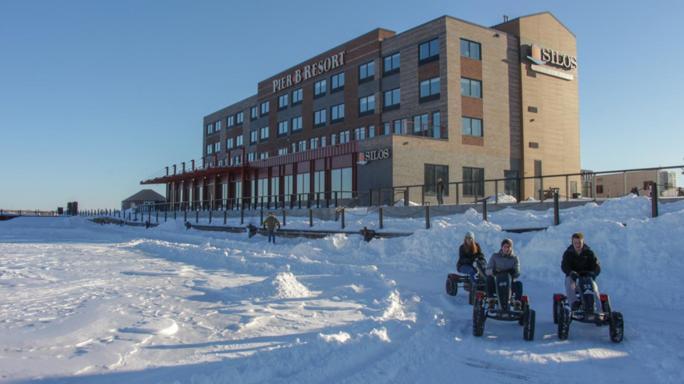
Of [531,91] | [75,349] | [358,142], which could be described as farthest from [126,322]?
[531,91]

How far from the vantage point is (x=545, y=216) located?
17422 millimetres

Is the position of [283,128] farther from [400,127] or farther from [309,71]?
[400,127]

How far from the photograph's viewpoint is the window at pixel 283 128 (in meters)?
55.0

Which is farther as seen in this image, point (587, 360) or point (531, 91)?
point (531, 91)

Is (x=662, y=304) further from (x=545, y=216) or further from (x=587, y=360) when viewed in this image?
(x=545, y=216)

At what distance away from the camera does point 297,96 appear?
53.1 meters

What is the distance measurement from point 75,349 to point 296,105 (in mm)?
48349

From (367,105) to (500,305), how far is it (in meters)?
37.0

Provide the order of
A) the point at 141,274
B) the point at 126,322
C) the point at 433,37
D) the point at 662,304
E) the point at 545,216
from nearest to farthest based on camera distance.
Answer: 1. the point at 126,322
2. the point at 662,304
3. the point at 141,274
4. the point at 545,216
5. the point at 433,37

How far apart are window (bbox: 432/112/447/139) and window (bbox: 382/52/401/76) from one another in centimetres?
560

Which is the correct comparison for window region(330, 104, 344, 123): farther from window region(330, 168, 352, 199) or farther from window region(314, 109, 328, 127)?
window region(330, 168, 352, 199)

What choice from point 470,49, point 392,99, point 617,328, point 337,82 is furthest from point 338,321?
Result: point 337,82

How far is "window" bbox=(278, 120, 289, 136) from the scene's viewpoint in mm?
54959

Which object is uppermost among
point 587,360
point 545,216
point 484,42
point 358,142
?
point 484,42
